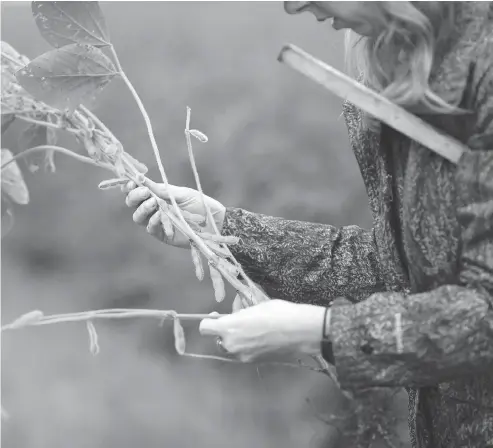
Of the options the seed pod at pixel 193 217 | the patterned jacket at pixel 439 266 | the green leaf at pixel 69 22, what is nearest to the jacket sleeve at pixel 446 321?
the patterned jacket at pixel 439 266

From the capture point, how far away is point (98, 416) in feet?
2.45

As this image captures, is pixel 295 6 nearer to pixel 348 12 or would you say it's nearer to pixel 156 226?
pixel 348 12

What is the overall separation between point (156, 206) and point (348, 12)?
318 mm

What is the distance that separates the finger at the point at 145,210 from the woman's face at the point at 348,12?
277mm

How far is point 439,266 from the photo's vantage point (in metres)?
0.46

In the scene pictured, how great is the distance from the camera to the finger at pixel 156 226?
0.65 m

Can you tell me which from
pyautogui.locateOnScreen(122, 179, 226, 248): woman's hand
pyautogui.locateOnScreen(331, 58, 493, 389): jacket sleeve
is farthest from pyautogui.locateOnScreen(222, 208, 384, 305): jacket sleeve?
pyautogui.locateOnScreen(331, 58, 493, 389): jacket sleeve

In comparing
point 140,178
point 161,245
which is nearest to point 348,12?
point 140,178

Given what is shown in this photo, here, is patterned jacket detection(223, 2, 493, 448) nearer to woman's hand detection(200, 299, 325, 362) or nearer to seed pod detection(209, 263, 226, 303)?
woman's hand detection(200, 299, 325, 362)

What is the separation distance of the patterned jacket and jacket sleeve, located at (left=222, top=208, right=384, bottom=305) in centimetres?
11

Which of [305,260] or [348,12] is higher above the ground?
[348,12]

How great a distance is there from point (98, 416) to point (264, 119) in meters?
0.46

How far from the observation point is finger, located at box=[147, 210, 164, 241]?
2.15 feet

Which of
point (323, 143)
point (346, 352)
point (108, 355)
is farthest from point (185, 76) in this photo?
point (346, 352)
